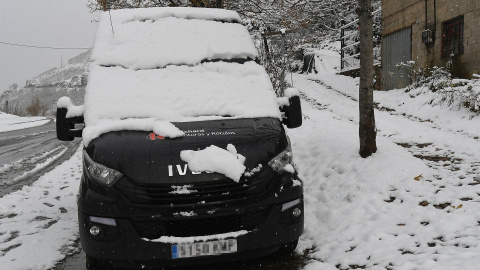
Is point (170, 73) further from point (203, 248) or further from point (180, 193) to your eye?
point (203, 248)

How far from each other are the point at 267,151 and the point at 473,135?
5.44m

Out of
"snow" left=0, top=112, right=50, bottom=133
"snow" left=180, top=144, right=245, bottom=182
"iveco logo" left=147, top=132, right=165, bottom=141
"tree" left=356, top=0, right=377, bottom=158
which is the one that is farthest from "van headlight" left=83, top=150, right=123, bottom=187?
"snow" left=0, top=112, right=50, bottom=133

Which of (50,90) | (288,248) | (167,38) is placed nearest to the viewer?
(288,248)

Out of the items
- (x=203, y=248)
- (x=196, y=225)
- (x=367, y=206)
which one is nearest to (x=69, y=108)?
(x=196, y=225)

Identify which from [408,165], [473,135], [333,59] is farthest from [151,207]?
[333,59]

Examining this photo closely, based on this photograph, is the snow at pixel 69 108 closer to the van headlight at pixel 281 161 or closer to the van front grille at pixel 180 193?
the van front grille at pixel 180 193

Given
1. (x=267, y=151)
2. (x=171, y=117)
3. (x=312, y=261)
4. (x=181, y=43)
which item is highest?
(x=181, y=43)

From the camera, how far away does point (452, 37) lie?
35.6 ft

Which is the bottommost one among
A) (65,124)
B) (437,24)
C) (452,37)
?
(65,124)

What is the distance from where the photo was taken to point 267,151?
310 cm

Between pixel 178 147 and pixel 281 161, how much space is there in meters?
0.81

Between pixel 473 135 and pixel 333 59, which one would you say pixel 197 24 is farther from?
pixel 333 59

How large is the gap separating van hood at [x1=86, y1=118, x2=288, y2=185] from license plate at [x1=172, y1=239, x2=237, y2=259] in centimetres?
45

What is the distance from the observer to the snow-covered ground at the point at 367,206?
3371 mm
